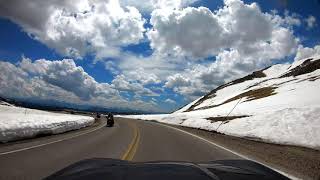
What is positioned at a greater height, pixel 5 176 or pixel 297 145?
pixel 297 145

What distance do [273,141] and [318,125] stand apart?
3016 millimetres

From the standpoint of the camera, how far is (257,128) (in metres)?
29.7

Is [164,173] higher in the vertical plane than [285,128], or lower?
lower

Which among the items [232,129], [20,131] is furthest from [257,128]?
[20,131]

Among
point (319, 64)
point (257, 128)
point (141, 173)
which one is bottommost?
point (141, 173)

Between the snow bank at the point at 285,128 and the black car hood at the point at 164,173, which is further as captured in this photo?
the snow bank at the point at 285,128

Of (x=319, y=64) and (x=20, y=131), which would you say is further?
(x=319, y=64)

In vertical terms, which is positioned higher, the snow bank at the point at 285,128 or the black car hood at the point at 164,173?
the snow bank at the point at 285,128

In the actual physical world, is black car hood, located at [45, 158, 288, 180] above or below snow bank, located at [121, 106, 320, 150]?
below

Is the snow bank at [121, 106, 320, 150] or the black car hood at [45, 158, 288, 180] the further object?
the snow bank at [121, 106, 320, 150]

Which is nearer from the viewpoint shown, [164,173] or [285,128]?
[164,173]

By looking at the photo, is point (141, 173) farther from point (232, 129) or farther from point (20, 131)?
point (232, 129)

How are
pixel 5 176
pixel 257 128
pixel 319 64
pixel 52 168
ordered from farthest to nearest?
pixel 319 64 < pixel 257 128 < pixel 52 168 < pixel 5 176

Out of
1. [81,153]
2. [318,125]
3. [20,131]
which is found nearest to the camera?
[81,153]
